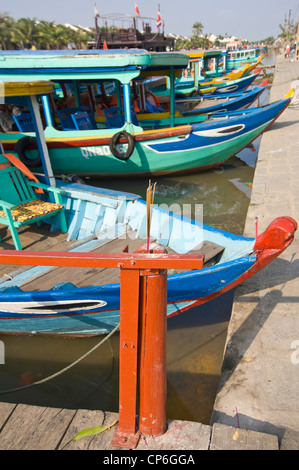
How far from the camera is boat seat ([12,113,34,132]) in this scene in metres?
8.99

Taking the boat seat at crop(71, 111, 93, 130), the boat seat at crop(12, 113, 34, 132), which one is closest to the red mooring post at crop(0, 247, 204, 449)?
the boat seat at crop(71, 111, 93, 130)

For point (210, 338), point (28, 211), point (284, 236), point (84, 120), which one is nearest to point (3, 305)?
point (28, 211)

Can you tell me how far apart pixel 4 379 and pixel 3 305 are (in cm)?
102

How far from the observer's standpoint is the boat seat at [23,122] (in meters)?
8.99

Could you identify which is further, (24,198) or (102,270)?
(24,198)

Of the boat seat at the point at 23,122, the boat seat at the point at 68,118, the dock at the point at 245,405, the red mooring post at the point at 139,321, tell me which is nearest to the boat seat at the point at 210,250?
the dock at the point at 245,405

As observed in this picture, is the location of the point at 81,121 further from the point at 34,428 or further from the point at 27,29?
the point at 27,29

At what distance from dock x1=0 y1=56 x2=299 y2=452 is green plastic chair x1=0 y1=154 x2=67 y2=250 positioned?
2834 mm

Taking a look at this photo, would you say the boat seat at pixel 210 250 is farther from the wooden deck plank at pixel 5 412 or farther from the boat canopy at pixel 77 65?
the boat canopy at pixel 77 65

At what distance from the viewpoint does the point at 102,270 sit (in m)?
4.18

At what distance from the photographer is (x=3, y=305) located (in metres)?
3.37

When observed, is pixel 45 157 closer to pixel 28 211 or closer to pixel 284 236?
pixel 28 211

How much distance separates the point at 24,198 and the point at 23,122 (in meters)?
4.54

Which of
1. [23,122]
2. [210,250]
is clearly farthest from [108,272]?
[23,122]
